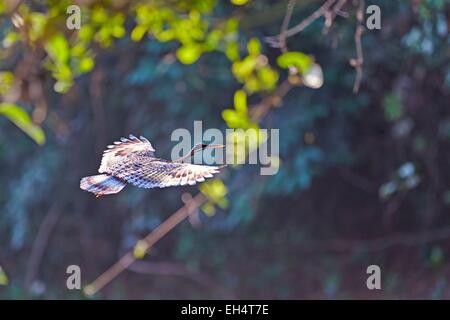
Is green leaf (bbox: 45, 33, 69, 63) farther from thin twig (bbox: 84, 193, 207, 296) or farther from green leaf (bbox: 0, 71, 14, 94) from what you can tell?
thin twig (bbox: 84, 193, 207, 296)

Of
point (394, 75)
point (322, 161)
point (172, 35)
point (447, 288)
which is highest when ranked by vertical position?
point (394, 75)

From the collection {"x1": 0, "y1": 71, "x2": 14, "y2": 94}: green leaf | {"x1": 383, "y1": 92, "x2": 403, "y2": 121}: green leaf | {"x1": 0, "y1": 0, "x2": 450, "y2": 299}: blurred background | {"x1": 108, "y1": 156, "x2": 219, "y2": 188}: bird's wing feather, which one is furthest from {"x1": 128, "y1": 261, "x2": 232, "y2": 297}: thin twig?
{"x1": 108, "y1": 156, "x2": 219, "y2": 188}: bird's wing feather

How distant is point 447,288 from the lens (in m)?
4.73

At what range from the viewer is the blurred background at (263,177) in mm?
4715

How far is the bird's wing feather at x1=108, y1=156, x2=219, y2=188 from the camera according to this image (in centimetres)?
98

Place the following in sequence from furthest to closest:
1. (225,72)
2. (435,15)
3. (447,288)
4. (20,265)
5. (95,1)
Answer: (20,265) < (225,72) < (447,288) < (435,15) < (95,1)

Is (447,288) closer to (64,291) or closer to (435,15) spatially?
(435,15)

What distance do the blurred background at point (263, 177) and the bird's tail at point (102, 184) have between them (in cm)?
307

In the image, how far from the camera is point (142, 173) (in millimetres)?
1029

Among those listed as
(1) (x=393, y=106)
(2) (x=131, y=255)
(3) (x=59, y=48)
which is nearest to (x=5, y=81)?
(3) (x=59, y=48)

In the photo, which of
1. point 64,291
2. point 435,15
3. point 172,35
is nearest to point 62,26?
point 172,35

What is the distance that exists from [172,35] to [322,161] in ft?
8.05

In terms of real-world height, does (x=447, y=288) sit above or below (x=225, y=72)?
below

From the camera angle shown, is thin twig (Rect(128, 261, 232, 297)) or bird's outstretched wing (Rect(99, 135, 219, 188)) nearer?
bird's outstretched wing (Rect(99, 135, 219, 188))
